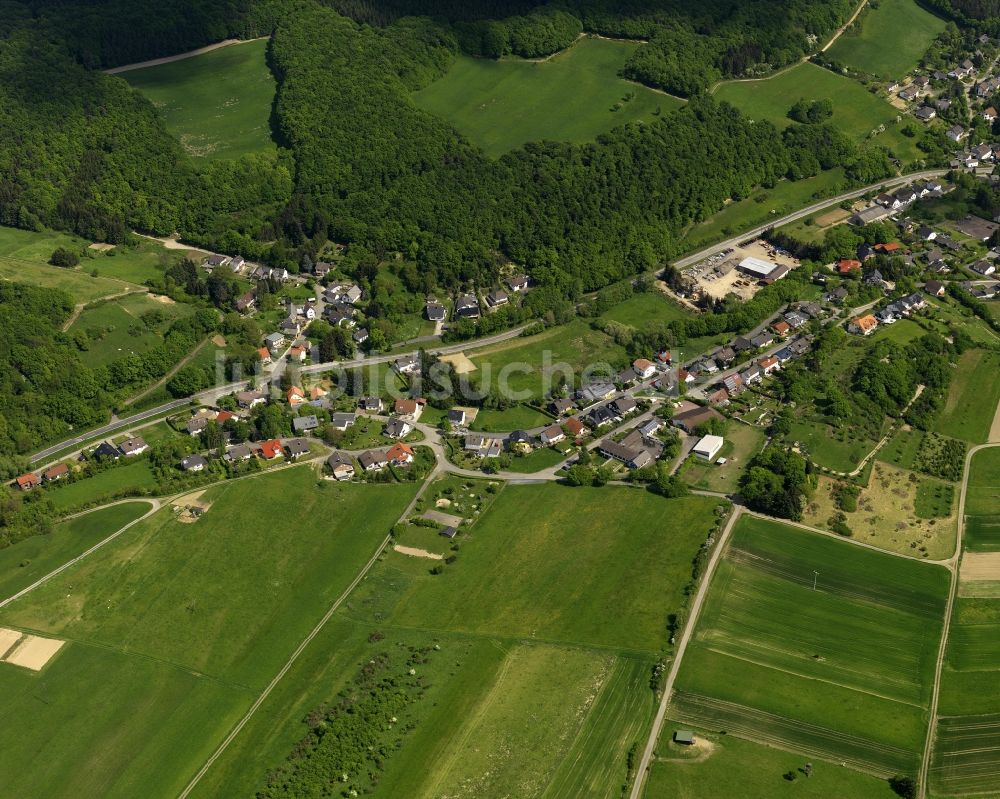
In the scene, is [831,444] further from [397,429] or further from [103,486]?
[103,486]

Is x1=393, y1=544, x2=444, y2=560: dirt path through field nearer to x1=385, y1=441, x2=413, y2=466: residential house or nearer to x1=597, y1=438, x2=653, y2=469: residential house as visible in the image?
x1=385, y1=441, x2=413, y2=466: residential house

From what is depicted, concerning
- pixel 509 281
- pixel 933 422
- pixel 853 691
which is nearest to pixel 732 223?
pixel 509 281

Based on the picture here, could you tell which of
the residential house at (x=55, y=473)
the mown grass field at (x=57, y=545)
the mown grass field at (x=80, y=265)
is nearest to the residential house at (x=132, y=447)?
the residential house at (x=55, y=473)

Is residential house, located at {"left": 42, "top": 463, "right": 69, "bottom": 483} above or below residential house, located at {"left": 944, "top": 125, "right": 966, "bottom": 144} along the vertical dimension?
below

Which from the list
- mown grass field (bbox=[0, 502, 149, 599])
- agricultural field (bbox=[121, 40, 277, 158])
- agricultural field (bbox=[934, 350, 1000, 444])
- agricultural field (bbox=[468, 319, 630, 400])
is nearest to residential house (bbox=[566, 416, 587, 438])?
agricultural field (bbox=[468, 319, 630, 400])

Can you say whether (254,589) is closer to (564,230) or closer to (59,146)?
(564,230)

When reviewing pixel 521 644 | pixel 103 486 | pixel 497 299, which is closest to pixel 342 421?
pixel 103 486
